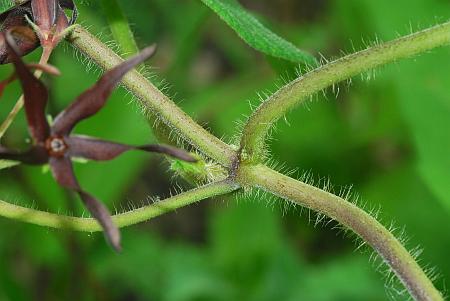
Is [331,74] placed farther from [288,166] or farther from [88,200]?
[288,166]

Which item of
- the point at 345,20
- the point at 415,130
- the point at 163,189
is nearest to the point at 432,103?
the point at 415,130

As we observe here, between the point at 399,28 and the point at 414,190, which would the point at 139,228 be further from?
the point at 399,28

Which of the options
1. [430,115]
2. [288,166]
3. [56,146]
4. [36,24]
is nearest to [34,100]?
[56,146]

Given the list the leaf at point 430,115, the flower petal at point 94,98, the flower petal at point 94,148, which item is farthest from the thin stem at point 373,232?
the leaf at point 430,115

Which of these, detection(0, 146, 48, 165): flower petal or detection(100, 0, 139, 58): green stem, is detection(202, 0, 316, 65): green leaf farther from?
detection(0, 146, 48, 165): flower petal

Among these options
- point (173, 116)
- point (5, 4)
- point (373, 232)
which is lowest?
point (373, 232)

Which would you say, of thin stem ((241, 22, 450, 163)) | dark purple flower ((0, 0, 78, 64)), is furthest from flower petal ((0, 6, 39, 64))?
thin stem ((241, 22, 450, 163))
